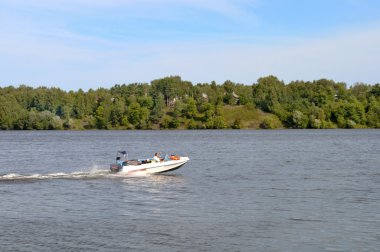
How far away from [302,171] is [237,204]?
22.2m

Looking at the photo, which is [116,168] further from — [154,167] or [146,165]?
[154,167]

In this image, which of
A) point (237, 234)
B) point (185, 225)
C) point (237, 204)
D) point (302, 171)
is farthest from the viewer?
point (302, 171)

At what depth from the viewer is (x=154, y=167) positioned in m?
50.8

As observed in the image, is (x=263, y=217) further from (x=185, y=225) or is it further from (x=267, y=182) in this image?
(x=267, y=182)

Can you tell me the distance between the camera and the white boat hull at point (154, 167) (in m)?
49.6

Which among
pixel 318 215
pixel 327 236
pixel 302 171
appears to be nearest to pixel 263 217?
pixel 318 215

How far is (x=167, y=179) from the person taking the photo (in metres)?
48.9

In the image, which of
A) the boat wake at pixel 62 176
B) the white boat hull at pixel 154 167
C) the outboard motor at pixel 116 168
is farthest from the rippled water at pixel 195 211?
the white boat hull at pixel 154 167

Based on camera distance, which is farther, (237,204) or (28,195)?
(28,195)

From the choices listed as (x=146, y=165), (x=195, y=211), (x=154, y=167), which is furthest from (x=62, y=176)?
(x=195, y=211)

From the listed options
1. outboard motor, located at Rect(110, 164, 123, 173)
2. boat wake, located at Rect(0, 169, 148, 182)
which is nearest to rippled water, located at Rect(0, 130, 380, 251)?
boat wake, located at Rect(0, 169, 148, 182)

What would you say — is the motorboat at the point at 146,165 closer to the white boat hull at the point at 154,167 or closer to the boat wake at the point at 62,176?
the white boat hull at the point at 154,167

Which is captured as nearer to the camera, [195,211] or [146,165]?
[195,211]

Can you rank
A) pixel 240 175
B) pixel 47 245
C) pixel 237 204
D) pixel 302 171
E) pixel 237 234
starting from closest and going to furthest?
pixel 47 245
pixel 237 234
pixel 237 204
pixel 240 175
pixel 302 171
